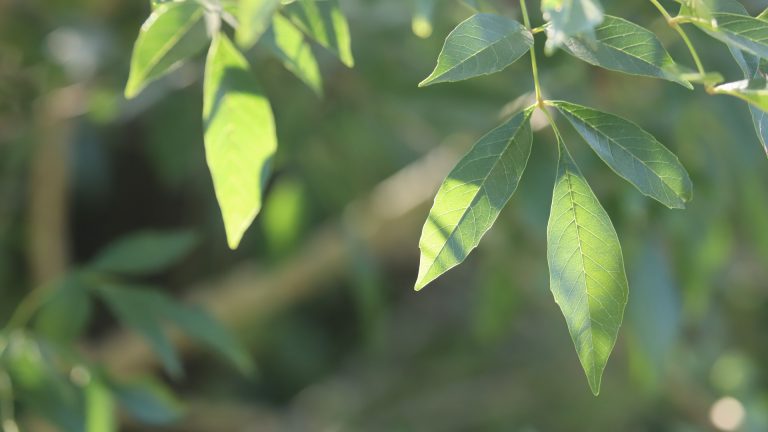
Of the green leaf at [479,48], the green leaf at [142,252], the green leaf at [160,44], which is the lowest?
the green leaf at [142,252]

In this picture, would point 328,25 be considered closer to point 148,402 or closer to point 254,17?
point 254,17

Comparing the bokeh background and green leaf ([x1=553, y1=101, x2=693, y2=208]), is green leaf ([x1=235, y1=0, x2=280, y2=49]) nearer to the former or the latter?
green leaf ([x1=553, y1=101, x2=693, y2=208])

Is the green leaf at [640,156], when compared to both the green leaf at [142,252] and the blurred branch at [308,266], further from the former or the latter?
the blurred branch at [308,266]

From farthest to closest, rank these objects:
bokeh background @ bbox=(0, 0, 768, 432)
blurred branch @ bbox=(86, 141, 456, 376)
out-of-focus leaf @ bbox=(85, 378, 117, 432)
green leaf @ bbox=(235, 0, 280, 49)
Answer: blurred branch @ bbox=(86, 141, 456, 376) → bokeh background @ bbox=(0, 0, 768, 432) → out-of-focus leaf @ bbox=(85, 378, 117, 432) → green leaf @ bbox=(235, 0, 280, 49)

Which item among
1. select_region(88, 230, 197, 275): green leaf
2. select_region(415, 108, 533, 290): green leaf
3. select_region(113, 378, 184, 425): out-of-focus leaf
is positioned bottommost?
select_region(113, 378, 184, 425): out-of-focus leaf

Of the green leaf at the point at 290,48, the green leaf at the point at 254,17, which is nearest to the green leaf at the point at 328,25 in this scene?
the green leaf at the point at 290,48

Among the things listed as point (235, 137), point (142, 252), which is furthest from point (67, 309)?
point (235, 137)

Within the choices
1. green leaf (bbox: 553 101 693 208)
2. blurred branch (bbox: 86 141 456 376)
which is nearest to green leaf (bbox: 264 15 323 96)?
green leaf (bbox: 553 101 693 208)
